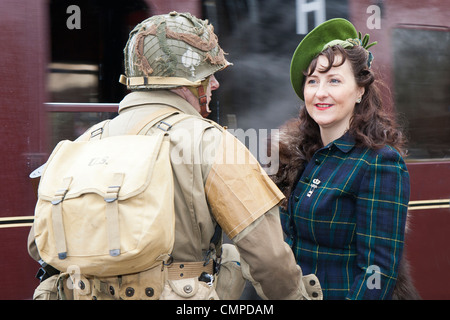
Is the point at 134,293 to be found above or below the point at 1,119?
below

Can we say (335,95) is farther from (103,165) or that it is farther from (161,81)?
(103,165)

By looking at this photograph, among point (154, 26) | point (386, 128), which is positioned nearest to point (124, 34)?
point (154, 26)

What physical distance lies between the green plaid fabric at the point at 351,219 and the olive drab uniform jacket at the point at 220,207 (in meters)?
0.27

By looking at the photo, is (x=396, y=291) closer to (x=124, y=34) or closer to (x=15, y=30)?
(x=124, y=34)

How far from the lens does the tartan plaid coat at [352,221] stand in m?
1.91

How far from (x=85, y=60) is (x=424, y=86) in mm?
2403

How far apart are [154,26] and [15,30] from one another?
1155mm

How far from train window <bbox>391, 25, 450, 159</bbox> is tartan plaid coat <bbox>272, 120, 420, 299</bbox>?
169 centimetres

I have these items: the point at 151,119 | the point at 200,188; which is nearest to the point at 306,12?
the point at 151,119

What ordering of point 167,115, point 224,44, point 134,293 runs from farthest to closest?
point 224,44
point 167,115
point 134,293

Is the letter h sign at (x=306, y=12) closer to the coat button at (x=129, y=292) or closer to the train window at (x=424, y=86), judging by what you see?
the train window at (x=424, y=86)

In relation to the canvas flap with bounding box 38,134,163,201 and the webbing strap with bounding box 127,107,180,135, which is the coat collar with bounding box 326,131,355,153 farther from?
the canvas flap with bounding box 38,134,163,201

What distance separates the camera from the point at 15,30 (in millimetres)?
2627

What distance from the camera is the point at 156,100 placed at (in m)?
1.86
